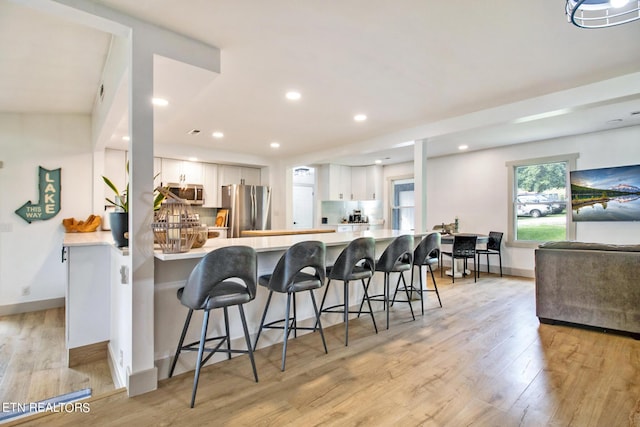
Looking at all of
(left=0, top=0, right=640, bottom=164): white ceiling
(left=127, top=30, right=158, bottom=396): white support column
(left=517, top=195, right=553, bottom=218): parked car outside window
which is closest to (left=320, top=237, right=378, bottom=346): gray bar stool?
(left=127, top=30, right=158, bottom=396): white support column

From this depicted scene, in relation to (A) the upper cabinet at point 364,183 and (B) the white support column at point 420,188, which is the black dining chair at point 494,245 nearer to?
(B) the white support column at point 420,188

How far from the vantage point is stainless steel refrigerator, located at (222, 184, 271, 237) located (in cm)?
641

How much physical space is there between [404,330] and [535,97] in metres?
2.83

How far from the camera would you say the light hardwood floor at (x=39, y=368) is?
2.24 meters

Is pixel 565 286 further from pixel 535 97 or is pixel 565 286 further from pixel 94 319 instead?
pixel 94 319

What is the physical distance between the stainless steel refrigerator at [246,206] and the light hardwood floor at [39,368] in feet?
11.0

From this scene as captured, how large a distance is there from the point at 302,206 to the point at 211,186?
2.42 m

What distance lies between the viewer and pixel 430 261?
370cm

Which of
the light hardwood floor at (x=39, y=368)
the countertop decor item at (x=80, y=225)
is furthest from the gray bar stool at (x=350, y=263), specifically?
the countertop decor item at (x=80, y=225)

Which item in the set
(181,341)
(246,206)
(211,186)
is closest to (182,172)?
(211,186)

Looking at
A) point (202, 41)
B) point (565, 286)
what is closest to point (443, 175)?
point (565, 286)

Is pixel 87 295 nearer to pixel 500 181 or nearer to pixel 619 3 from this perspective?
pixel 619 3

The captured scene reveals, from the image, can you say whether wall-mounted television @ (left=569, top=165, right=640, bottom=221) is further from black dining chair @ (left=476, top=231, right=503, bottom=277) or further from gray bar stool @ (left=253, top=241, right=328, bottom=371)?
gray bar stool @ (left=253, top=241, right=328, bottom=371)

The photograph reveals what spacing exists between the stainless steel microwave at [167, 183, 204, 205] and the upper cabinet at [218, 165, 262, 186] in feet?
1.79
